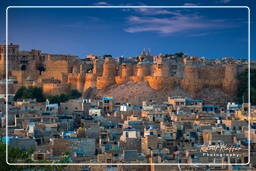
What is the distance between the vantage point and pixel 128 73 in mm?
17531

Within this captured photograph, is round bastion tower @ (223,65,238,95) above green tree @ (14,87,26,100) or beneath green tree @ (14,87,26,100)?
above

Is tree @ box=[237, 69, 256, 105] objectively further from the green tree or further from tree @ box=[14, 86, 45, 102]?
the green tree

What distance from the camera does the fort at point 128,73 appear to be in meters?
16.7

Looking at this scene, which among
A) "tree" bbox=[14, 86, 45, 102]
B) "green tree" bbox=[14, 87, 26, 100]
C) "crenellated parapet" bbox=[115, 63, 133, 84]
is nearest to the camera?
"green tree" bbox=[14, 87, 26, 100]

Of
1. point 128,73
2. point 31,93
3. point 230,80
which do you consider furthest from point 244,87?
point 31,93

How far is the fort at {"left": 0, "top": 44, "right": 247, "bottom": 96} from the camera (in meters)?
16.7

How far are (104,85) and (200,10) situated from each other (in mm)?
13559

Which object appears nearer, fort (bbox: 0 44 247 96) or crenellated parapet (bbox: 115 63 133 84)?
fort (bbox: 0 44 247 96)

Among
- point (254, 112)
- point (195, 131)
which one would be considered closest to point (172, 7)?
point (195, 131)

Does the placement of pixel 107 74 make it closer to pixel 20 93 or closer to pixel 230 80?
pixel 20 93

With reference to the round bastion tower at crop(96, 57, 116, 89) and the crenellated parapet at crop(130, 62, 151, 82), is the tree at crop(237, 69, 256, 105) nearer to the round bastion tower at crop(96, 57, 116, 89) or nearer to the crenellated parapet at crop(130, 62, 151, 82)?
the crenellated parapet at crop(130, 62, 151, 82)

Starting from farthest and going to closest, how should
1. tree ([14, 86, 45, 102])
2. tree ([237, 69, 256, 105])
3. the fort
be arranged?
1. the fort
2. tree ([14, 86, 45, 102])
3. tree ([237, 69, 256, 105])

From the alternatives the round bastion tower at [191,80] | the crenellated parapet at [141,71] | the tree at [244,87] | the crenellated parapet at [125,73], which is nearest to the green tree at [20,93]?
the crenellated parapet at [125,73]

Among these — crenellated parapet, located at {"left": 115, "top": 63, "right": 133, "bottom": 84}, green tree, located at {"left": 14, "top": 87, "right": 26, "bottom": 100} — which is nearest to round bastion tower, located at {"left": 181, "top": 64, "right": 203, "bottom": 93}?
crenellated parapet, located at {"left": 115, "top": 63, "right": 133, "bottom": 84}
